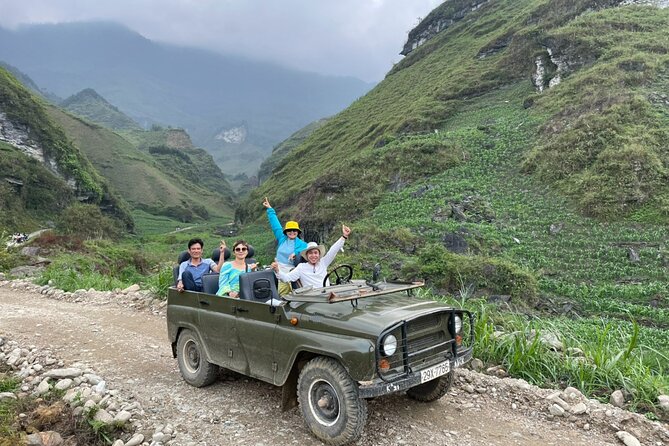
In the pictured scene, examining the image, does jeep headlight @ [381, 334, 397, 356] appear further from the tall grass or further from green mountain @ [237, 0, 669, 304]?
green mountain @ [237, 0, 669, 304]

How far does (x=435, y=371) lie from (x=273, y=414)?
73.7 inches

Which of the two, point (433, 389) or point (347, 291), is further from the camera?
point (433, 389)

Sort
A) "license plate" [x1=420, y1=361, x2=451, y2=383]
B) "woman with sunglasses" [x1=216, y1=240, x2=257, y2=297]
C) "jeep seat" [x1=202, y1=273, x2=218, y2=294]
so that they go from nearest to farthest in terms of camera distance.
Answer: "license plate" [x1=420, y1=361, x2=451, y2=383] → "woman with sunglasses" [x1=216, y1=240, x2=257, y2=297] → "jeep seat" [x1=202, y1=273, x2=218, y2=294]

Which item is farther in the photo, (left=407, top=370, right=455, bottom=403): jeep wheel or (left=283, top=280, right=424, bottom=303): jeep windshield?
(left=407, top=370, right=455, bottom=403): jeep wheel

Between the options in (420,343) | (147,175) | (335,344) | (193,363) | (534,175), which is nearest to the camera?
(335,344)

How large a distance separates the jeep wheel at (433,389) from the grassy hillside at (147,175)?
111148 millimetres

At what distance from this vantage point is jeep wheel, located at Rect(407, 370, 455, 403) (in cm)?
508

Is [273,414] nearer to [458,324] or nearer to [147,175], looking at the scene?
[458,324]

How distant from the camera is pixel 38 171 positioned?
250 ft

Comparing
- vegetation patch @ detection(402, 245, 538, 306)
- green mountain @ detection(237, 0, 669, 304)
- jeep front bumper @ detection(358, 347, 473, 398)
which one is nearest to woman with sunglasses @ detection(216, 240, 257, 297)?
jeep front bumper @ detection(358, 347, 473, 398)

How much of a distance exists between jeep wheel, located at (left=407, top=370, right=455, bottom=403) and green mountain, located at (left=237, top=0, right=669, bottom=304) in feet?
27.1

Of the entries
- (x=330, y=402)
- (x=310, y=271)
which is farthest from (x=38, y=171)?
(x=330, y=402)

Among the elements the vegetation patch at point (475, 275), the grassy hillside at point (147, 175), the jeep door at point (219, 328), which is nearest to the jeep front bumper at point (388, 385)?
the jeep door at point (219, 328)

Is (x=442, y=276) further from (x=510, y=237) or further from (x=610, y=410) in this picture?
(x=610, y=410)
